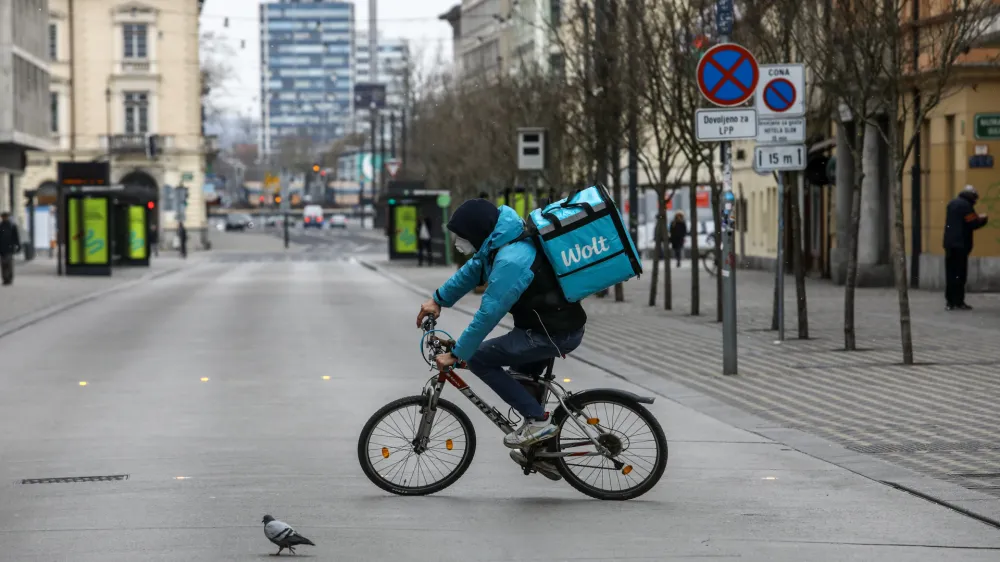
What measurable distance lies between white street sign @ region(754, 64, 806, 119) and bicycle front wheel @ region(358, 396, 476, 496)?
994 cm

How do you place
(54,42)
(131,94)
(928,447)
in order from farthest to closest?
(131,94), (54,42), (928,447)

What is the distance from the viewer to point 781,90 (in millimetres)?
18516

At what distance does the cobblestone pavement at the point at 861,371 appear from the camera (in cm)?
1126

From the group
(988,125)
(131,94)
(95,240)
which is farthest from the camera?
(131,94)

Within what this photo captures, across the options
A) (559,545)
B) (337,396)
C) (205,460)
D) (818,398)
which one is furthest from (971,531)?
(337,396)

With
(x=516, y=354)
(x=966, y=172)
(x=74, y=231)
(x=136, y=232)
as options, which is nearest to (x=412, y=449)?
(x=516, y=354)

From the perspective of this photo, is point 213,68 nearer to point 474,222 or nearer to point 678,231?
point 678,231

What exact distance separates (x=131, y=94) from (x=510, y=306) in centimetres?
8810

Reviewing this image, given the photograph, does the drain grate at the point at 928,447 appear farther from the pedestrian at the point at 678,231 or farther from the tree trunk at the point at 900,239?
the pedestrian at the point at 678,231

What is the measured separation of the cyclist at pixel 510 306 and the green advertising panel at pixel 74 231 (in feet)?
136

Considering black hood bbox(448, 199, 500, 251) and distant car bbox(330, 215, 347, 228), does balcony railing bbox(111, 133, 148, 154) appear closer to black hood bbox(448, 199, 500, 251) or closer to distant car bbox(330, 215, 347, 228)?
distant car bbox(330, 215, 347, 228)

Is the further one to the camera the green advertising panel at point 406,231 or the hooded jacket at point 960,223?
the green advertising panel at point 406,231

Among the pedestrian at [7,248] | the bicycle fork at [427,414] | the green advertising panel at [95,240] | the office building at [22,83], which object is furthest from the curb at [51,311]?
the bicycle fork at [427,414]

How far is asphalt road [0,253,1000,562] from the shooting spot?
7.62 metres
